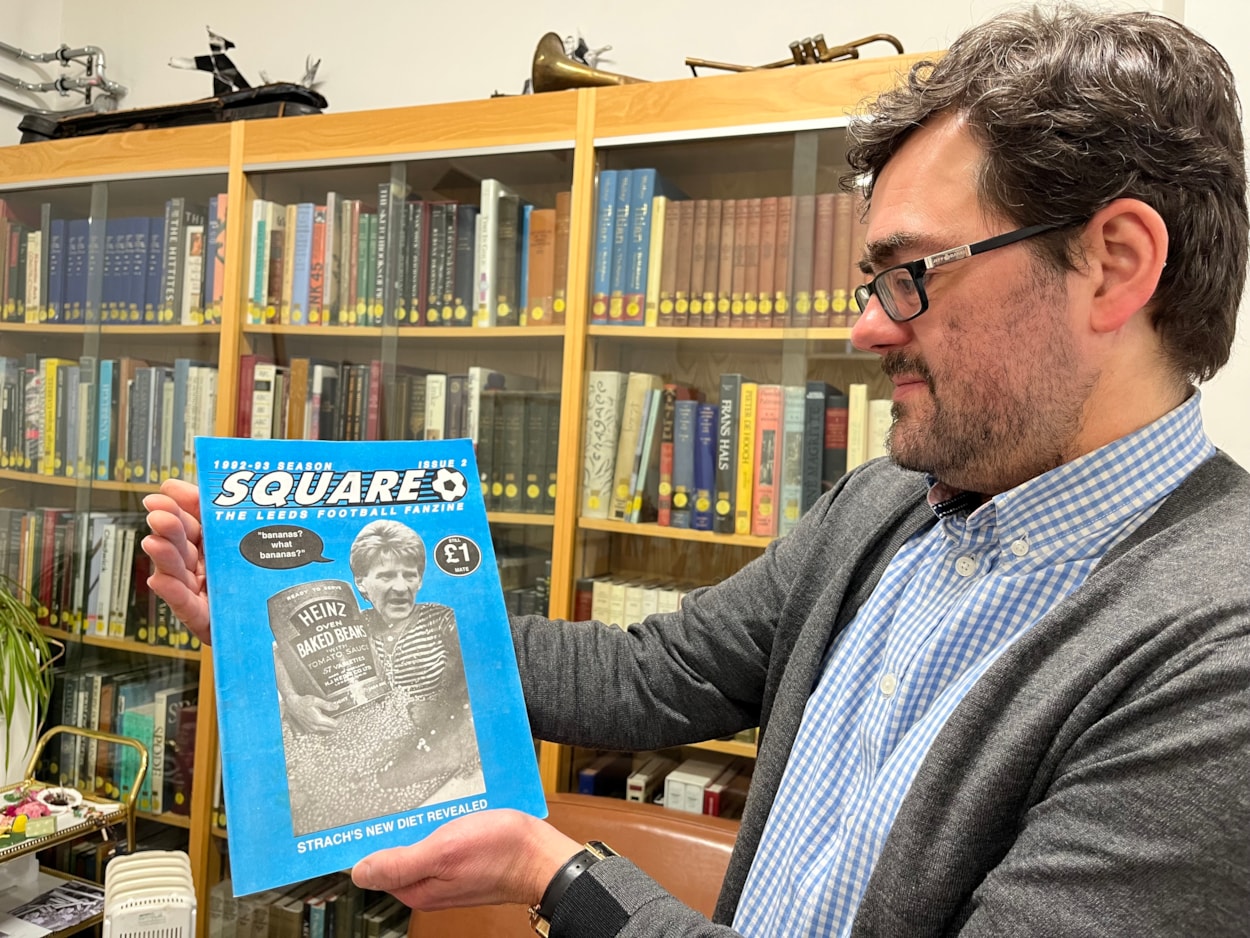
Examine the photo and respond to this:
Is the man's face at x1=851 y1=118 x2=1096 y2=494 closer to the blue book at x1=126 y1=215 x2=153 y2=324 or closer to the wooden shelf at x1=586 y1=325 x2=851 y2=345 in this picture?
the wooden shelf at x1=586 y1=325 x2=851 y2=345

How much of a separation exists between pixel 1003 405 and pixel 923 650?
0.23m

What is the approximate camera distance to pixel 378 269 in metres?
2.34

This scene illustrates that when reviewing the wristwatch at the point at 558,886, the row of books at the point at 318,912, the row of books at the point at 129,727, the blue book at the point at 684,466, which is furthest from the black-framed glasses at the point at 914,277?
the row of books at the point at 129,727

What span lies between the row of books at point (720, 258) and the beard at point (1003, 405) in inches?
42.7

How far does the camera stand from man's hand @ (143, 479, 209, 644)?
2.92ft

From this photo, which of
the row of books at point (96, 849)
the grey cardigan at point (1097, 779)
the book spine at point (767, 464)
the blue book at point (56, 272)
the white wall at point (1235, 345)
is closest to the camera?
the grey cardigan at point (1097, 779)

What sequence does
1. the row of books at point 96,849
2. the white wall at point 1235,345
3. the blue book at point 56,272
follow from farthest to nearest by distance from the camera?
the blue book at point 56,272
the row of books at point 96,849
the white wall at point 1235,345

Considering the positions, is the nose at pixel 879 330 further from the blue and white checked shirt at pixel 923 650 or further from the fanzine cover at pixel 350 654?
the fanzine cover at pixel 350 654

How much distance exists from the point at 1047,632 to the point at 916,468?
0.72 feet

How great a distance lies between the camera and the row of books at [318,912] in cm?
229

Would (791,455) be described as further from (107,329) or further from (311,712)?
(107,329)

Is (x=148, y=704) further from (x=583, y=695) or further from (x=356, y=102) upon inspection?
(x=583, y=695)

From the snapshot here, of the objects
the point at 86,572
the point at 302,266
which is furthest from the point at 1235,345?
the point at 86,572

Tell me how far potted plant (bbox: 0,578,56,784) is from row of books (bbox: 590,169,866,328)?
1.77 metres
